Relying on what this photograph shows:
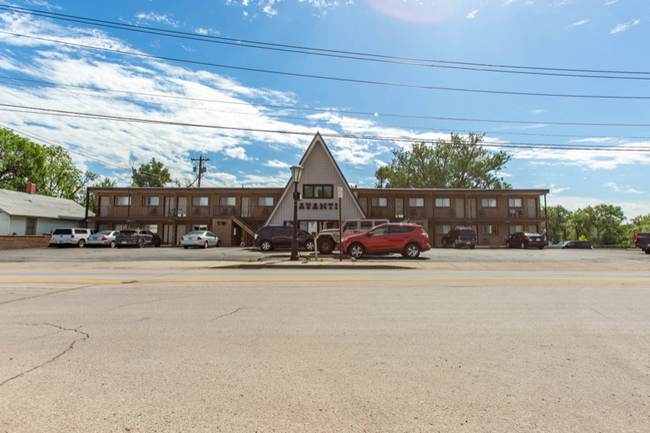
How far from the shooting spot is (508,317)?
531 cm

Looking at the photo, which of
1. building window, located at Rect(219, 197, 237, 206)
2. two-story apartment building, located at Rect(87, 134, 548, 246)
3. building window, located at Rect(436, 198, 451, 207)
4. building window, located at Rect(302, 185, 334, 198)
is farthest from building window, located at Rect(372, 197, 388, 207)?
building window, located at Rect(219, 197, 237, 206)

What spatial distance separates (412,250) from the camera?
1719cm

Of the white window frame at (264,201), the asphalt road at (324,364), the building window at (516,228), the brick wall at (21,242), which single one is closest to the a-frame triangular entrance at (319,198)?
the white window frame at (264,201)

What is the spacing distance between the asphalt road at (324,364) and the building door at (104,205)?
117ft

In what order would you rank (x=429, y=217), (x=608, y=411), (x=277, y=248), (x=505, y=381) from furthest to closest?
(x=429, y=217), (x=277, y=248), (x=505, y=381), (x=608, y=411)

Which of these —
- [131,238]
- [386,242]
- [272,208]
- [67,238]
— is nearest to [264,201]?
[272,208]

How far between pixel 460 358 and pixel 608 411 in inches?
48.2

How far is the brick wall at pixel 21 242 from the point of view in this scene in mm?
24312

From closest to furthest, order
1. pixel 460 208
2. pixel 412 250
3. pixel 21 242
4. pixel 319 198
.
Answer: pixel 412 250
pixel 21 242
pixel 319 198
pixel 460 208

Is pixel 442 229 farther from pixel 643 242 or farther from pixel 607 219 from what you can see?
pixel 607 219

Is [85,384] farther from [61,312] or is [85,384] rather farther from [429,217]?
[429,217]

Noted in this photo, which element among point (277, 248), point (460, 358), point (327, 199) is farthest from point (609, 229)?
point (460, 358)

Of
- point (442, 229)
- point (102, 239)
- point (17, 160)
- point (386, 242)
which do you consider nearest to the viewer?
point (386, 242)

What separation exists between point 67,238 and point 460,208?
3577 centimetres
